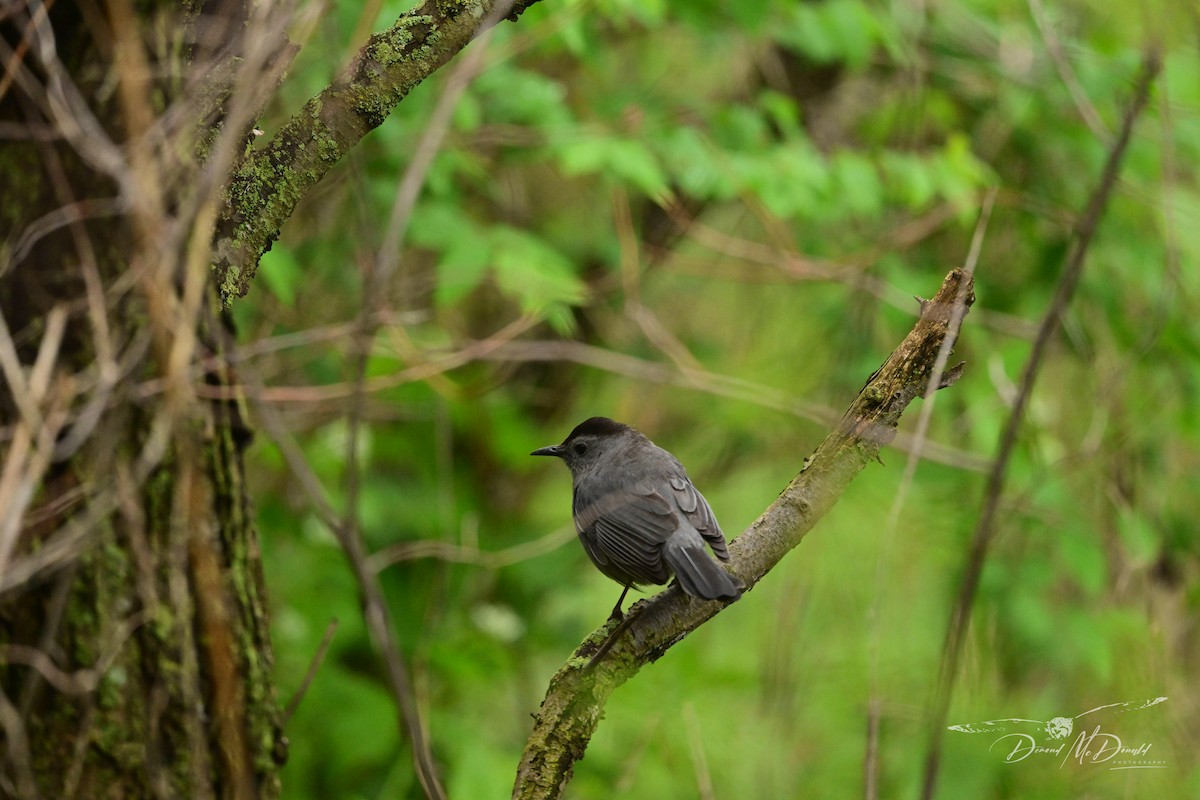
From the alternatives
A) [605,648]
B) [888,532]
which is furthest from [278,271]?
[888,532]

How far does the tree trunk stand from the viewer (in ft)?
7.39

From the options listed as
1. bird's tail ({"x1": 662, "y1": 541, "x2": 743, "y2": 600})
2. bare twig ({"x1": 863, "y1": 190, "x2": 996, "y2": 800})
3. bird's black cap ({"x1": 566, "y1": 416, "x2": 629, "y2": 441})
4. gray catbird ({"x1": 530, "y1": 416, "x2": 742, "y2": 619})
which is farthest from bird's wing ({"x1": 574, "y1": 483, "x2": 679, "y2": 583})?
bare twig ({"x1": 863, "y1": 190, "x2": 996, "y2": 800})

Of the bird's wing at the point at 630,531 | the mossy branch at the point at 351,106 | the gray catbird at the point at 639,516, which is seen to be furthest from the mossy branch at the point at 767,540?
the mossy branch at the point at 351,106

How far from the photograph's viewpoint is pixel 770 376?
6.04 meters

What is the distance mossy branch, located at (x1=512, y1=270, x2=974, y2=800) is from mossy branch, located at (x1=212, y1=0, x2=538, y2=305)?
112 cm

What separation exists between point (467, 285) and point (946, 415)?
2.62 meters

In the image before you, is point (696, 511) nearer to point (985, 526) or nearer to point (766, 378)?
point (985, 526)

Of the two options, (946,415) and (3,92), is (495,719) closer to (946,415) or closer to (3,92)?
(946,415)

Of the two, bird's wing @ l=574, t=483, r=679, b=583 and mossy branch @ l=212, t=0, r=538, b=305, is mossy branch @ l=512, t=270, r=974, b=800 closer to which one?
bird's wing @ l=574, t=483, r=679, b=583

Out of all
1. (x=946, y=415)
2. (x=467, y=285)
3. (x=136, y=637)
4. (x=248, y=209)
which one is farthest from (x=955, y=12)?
(x=136, y=637)

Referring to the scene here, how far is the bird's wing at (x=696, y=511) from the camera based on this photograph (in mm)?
3240

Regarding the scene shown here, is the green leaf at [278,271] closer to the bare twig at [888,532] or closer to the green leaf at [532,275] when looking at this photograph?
the green leaf at [532,275]

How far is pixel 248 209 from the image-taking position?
6.62 ft

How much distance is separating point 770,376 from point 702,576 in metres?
3.54
